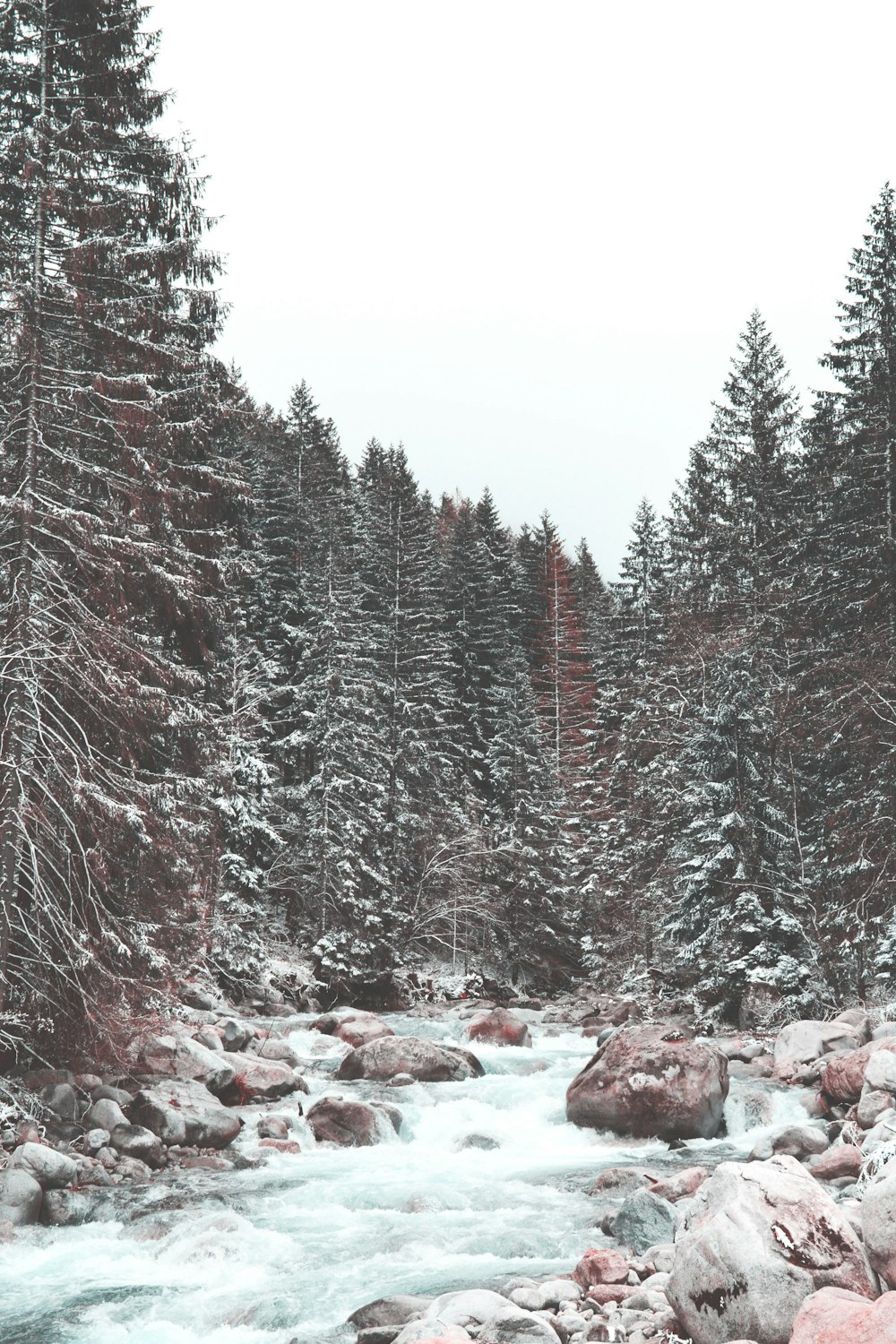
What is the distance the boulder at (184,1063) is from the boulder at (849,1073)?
793 cm

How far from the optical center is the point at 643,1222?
26.7 feet

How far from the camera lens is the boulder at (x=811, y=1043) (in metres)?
14.0

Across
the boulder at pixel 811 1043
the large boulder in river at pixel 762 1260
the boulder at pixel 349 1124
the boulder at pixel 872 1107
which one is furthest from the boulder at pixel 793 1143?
the large boulder in river at pixel 762 1260

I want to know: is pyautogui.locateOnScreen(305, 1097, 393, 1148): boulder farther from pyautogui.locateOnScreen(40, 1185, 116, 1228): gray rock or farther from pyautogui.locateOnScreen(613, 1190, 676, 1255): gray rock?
pyautogui.locateOnScreen(613, 1190, 676, 1255): gray rock

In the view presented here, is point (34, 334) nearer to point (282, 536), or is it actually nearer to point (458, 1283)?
point (458, 1283)

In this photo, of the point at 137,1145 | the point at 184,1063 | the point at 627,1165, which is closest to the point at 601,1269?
the point at 627,1165

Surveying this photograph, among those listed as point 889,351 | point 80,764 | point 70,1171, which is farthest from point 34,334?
point 889,351

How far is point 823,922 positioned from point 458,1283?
1123 cm

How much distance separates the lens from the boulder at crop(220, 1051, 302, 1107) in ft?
42.9

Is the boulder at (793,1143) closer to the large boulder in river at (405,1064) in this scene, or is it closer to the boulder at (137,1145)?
the large boulder in river at (405,1064)

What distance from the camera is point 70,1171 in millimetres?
9352

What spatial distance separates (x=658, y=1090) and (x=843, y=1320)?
870cm

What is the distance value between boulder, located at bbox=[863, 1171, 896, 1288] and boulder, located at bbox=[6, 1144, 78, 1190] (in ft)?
25.0

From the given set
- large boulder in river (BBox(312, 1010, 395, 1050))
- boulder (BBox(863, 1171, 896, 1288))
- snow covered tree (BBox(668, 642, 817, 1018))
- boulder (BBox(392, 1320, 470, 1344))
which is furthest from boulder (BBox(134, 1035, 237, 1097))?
snow covered tree (BBox(668, 642, 817, 1018))
